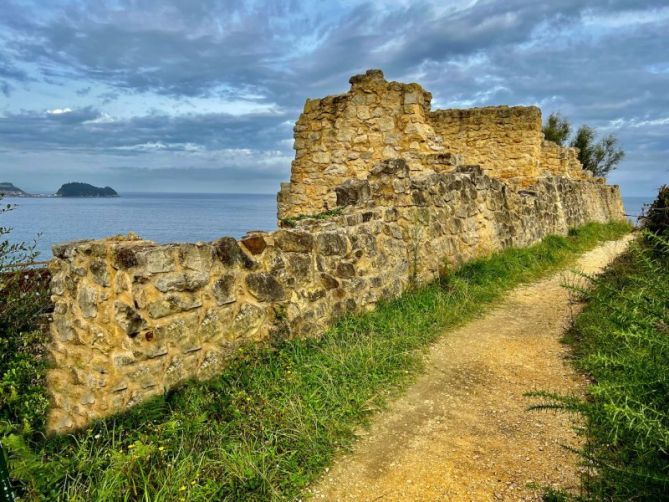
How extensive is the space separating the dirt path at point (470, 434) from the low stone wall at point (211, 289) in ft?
4.76

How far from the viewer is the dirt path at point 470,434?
3.13 meters

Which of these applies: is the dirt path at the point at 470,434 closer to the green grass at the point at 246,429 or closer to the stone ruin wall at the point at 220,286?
the green grass at the point at 246,429

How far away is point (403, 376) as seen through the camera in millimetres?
4605

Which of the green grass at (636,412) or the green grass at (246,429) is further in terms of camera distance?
the green grass at (246,429)

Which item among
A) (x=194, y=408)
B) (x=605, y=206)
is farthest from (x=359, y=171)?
(x=605, y=206)

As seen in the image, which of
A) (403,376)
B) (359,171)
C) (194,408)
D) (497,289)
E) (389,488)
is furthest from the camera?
(359,171)

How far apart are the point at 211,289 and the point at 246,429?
136 cm

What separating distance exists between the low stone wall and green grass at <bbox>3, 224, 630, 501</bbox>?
21cm

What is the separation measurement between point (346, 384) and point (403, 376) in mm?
630

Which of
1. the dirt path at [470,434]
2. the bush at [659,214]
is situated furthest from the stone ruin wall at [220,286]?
the bush at [659,214]

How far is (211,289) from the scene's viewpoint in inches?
173

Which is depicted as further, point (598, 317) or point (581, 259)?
point (581, 259)

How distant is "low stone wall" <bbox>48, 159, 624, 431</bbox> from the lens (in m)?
3.88

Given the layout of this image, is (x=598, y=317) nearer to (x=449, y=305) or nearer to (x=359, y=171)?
(x=449, y=305)
